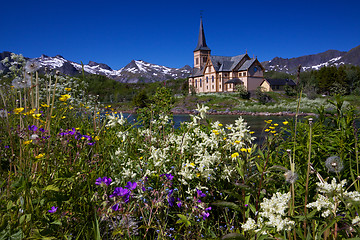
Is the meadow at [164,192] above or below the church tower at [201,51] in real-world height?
below

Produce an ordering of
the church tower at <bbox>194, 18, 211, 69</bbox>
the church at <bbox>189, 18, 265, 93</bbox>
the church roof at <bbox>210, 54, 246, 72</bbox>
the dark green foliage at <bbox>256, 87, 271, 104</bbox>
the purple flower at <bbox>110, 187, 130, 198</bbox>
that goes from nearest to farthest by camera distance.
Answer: the purple flower at <bbox>110, 187, 130, 198</bbox>, the dark green foliage at <bbox>256, 87, 271, 104</bbox>, the church at <bbox>189, 18, 265, 93</bbox>, the church roof at <bbox>210, 54, 246, 72</bbox>, the church tower at <bbox>194, 18, 211, 69</bbox>

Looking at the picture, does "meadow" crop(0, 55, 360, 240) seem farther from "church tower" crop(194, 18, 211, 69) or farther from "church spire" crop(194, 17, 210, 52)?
"church spire" crop(194, 17, 210, 52)

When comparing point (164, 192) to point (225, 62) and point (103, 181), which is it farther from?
point (225, 62)

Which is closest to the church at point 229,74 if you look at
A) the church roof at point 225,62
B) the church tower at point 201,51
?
the church roof at point 225,62

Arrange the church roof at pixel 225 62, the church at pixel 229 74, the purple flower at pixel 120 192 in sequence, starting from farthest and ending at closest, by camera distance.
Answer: the church roof at pixel 225 62 → the church at pixel 229 74 → the purple flower at pixel 120 192

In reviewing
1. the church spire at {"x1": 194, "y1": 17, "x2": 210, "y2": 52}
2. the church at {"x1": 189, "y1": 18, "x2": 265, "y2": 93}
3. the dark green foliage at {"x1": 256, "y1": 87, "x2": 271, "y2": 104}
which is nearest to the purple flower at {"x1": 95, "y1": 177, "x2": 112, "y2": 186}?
the dark green foliage at {"x1": 256, "y1": 87, "x2": 271, "y2": 104}

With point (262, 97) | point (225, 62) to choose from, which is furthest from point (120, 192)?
point (225, 62)

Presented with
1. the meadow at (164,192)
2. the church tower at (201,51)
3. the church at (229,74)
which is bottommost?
the meadow at (164,192)

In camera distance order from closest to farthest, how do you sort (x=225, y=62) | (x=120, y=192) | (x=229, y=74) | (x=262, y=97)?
(x=120, y=192)
(x=262, y=97)
(x=229, y=74)
(x=225, y=62)

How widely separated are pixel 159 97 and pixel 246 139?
4.34 m

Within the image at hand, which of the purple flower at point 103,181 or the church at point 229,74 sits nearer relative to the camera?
the purple flower at point 103,181

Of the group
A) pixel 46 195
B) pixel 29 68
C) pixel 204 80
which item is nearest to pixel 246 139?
pixel 46 195

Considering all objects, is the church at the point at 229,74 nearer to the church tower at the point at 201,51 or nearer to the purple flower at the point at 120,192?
the church tower at the point at 201,51

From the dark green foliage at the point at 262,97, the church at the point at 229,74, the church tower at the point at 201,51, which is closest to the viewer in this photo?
the dark green foliage at the point at 262,97
